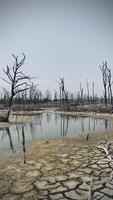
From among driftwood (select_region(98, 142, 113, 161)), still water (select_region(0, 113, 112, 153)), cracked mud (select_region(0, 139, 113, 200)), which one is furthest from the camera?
still water (select_region(0, 113, 112, 153))

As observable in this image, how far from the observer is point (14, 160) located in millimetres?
9164

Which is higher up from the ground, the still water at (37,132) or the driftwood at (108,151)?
the driftwood at (108,151)

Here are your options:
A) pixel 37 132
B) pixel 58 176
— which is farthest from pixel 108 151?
pixel 37 132

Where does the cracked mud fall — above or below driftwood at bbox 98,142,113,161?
below

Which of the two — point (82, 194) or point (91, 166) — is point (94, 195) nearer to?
point (82, 194)

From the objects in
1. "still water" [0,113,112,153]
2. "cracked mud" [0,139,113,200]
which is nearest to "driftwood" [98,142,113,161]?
"cracked mud" [0,139,113,200]

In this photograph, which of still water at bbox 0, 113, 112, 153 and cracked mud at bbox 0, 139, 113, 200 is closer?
cracked mud at bbox 0, 139, 113, 200

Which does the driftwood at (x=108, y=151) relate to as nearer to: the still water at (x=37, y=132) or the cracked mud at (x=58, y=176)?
the cracked mud at (x=58, y=176)

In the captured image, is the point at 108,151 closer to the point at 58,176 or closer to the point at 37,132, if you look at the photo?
the point at 58,176

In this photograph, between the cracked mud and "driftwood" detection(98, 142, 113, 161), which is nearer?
the cracked mud

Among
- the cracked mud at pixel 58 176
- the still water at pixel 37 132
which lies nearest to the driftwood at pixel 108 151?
the cracked mud at pixel 58 176

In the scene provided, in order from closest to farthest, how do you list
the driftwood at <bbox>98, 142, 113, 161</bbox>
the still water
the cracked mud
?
the cracked mud, the driftwood at <bbox>98, 142, 113, 161</bbox>, the still water

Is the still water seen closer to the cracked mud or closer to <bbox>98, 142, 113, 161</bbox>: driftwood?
the cracked mud

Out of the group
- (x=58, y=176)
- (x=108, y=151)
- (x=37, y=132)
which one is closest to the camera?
(x=58, y=176)
